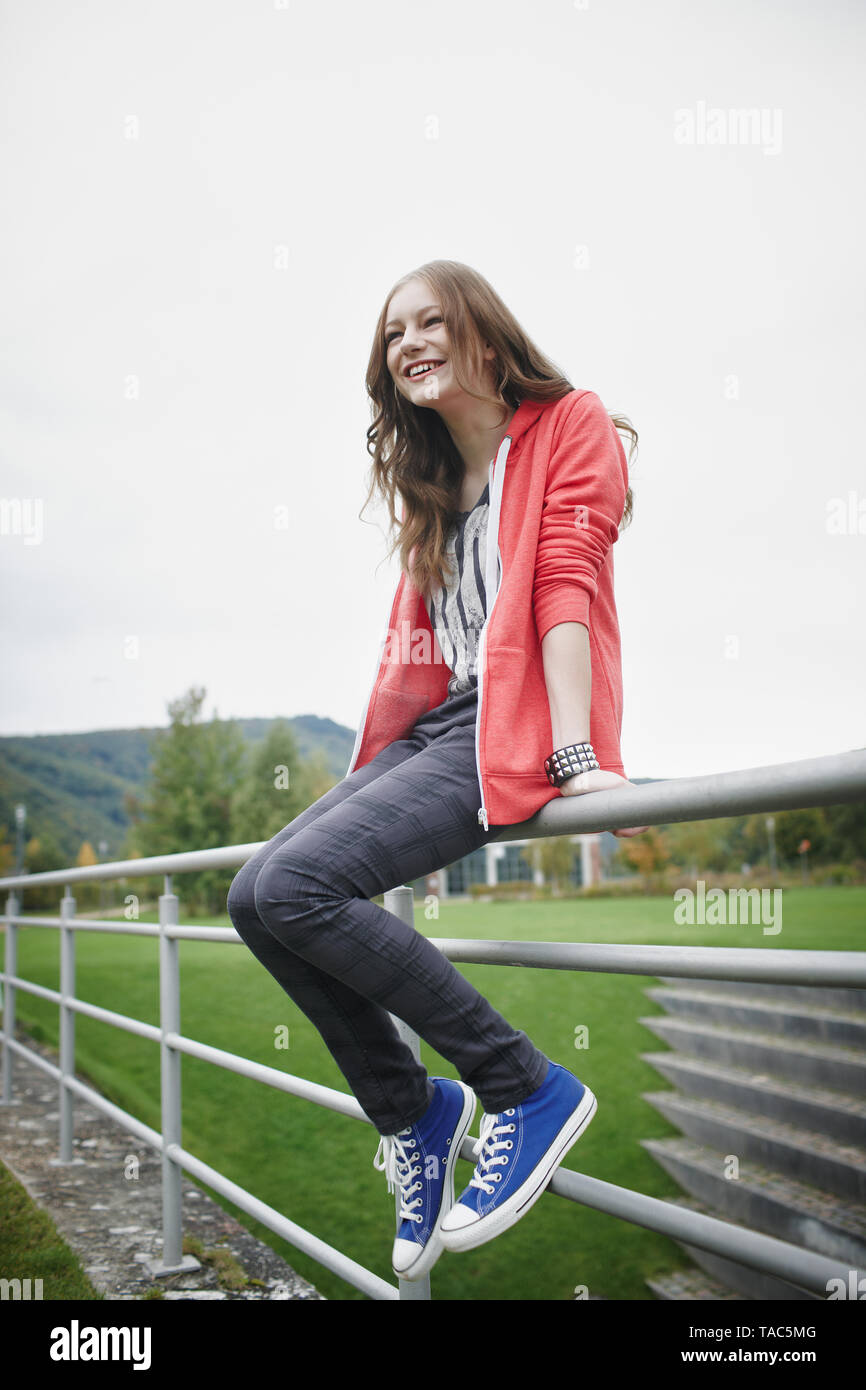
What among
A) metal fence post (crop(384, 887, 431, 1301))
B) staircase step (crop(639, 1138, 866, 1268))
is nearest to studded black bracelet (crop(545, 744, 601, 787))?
metal fence post (crop(384, 887, 431, 1301))

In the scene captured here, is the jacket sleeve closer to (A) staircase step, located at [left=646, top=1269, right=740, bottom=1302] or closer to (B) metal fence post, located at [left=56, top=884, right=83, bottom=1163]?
(B) metal fence post, located at [left=56, top=884, right=83, bottom=1163]

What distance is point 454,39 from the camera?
100ft

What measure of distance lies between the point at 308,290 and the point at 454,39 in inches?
384

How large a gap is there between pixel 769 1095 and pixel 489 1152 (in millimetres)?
3841

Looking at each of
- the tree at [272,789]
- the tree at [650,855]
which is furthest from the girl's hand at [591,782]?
the tree at [272,789]

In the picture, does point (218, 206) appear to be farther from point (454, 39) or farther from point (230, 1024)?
point (230, 1024)

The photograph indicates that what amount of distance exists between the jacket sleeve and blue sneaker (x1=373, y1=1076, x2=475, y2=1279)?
0.62 meters

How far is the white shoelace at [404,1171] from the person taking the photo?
1127 millimetres

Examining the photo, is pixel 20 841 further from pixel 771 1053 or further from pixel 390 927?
pixel 390 927

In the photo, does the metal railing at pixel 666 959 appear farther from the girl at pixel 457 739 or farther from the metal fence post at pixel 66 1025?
the metal fence post at pixel 66 1025

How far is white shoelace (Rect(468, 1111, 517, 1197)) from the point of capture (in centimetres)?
101

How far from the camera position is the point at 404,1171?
1.13 meters

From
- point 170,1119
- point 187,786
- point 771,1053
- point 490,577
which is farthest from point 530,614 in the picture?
point 187,786

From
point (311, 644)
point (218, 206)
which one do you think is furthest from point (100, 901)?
point (311, 644)
